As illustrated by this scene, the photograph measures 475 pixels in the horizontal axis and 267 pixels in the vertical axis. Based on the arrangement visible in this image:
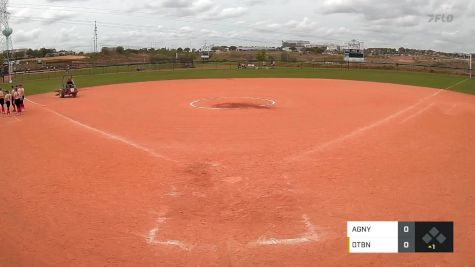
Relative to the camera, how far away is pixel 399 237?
803 cm

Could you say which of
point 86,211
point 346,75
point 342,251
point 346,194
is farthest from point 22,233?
point 346,75

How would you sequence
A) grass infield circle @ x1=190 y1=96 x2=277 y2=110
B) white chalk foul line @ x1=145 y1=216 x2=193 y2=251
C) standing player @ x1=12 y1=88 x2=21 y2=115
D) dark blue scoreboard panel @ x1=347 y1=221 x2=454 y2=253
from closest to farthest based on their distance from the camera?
dark blue scoreboard panel @ x1=347 y1=221 x2=454 y2=253
white chalk foul line @ x1=145 y1=216 x2=193 y2=251
standing player @ x1=12 y1=88 x2=21 y2=115
grass infield circle @ x1=190 y1=96 x2=277 y2=110

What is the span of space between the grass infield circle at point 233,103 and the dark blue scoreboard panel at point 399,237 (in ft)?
58.2

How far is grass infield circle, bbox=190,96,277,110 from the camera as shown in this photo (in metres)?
26.1

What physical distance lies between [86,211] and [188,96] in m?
22.8

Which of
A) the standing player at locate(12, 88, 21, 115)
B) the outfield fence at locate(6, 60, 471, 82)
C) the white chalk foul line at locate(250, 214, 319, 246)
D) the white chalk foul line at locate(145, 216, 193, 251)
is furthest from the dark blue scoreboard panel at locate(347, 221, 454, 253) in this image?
the outfield fence at locate(6, 60, 471, 82)

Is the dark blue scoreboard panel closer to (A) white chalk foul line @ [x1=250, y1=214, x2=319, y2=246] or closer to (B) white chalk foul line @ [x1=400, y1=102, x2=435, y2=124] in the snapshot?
(A) white chalk foul line @ [x1=250, y1=214, x2=319, y2=246]

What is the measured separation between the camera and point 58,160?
14.1 meters

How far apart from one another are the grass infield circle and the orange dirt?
11.6ft

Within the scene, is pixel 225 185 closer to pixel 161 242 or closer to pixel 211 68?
pixel 161 242

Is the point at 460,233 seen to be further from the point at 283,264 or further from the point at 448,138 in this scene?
the point at 448,138

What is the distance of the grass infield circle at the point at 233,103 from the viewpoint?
2606cm

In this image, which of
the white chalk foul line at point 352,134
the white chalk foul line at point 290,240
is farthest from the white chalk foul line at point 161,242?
the white chalk foul line at point 352,134

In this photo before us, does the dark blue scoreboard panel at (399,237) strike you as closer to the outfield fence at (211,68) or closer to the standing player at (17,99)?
the standing player at (17,99)
